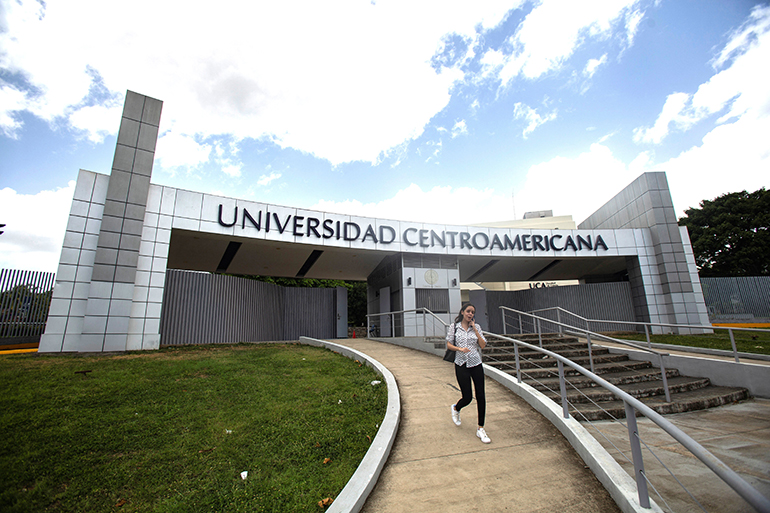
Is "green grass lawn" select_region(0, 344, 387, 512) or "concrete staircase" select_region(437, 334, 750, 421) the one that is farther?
"concrete staircase" select_region(437, 334, 750, 421)

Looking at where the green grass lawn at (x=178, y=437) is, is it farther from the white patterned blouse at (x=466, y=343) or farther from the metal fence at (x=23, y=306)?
the metal fence at (x=23, y=306)

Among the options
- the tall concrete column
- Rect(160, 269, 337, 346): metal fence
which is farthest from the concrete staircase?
the tall concrete column

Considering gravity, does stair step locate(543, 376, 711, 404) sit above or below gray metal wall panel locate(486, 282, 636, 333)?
below

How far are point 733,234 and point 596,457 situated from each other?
38308 millimetres

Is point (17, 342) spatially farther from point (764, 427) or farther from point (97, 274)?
point (764, 427)

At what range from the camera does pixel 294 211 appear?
1434cm

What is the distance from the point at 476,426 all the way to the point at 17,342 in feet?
54.1

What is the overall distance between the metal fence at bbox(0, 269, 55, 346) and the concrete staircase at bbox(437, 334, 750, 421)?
15.9 metres

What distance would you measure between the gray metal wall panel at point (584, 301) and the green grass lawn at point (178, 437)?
52.0ft

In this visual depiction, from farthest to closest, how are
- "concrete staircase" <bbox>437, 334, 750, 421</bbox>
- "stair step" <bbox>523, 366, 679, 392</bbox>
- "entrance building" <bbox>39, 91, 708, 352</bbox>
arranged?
1. "entrance building" <bbox>39, 91, 708, 352</bbox>
2. "stair step" <bbox>523, 366, 679, 392</bbox>
3. "concrete staircase" <bbox>437, 334, 750, 421</bbox>

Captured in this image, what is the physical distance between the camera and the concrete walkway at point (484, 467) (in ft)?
10.7

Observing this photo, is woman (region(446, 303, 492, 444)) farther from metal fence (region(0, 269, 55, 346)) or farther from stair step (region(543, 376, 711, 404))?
metal fence (region(0, 269, 55, 346))

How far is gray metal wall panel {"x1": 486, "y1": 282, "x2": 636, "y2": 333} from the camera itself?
18.9 meters

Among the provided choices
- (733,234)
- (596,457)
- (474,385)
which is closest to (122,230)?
(474,385)
